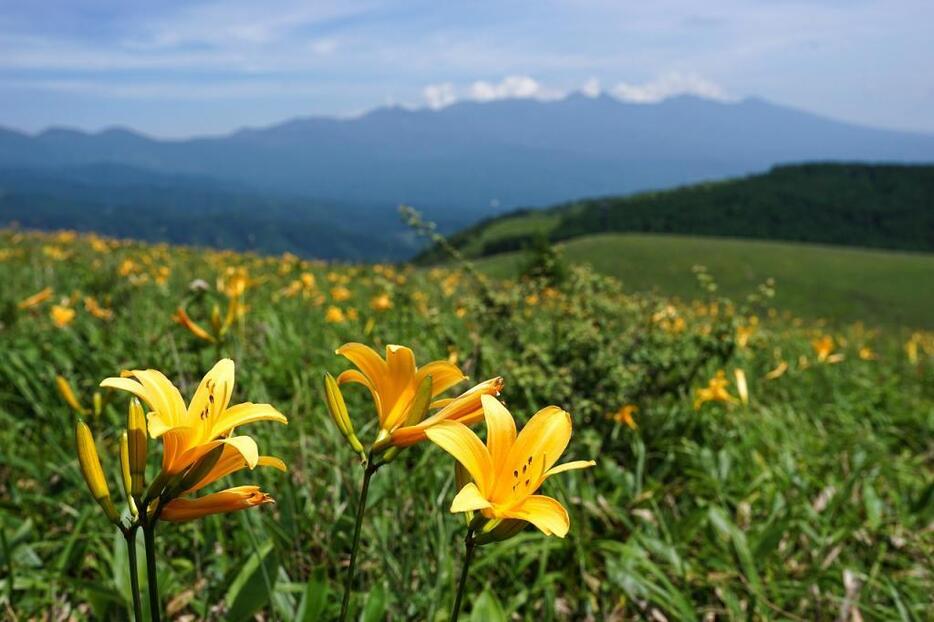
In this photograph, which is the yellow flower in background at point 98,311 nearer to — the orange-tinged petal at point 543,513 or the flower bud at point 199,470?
the flower bud at point 199,470

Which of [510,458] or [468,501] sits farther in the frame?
[510,458]

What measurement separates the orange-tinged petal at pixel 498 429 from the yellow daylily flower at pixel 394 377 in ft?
0.32

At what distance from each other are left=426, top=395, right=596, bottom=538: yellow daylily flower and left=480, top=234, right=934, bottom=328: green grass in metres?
34.5

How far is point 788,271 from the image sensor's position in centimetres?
4441

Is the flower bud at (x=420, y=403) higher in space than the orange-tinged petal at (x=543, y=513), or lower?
higher

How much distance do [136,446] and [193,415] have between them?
82 mm

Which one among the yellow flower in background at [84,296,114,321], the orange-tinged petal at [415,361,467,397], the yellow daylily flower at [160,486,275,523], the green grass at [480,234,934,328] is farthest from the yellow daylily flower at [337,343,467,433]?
the green grass at [480,234,934,328]

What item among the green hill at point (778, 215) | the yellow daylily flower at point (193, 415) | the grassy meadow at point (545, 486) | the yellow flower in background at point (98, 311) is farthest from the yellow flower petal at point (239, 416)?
the green hill at point (778, 215)

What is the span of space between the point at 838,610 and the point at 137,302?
4209 mm

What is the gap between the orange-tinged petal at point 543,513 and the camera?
0.82 m

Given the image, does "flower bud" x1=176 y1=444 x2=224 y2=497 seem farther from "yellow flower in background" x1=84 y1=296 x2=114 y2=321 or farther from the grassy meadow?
"yellow flower in background" x1=84 y1=296 x2=114 y2=321

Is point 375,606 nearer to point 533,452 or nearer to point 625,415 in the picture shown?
point 533,452

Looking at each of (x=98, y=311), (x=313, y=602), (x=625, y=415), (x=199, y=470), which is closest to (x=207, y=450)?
(x=199, y=470)

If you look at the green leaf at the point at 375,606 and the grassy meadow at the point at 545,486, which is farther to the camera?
the grassy meadow at the point at 545,486
